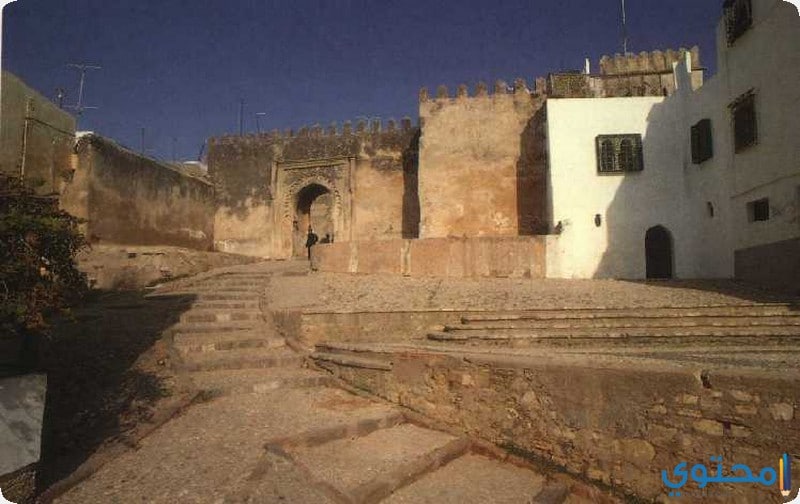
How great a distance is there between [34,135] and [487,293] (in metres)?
10.6

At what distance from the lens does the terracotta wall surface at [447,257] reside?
1033 centimetres

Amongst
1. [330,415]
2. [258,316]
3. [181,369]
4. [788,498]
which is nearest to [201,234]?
[258,316]

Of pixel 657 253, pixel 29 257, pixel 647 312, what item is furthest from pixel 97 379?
pixel 657 253

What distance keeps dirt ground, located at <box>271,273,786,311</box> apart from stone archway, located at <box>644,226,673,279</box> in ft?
12.9

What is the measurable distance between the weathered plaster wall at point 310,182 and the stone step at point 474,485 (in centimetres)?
1205

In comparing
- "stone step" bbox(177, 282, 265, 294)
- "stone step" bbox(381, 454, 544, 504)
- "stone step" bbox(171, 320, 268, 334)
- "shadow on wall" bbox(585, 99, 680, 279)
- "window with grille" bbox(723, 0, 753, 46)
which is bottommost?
"stone step" bbox(381, 454, 544, 504)

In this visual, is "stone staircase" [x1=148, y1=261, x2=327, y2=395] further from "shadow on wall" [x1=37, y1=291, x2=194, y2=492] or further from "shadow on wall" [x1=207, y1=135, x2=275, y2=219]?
"shadow on wall" [x1=207, y1=135, x2=275, y2=219]

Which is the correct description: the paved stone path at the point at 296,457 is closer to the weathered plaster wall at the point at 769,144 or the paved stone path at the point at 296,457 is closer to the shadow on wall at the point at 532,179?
the weathered plaster wall at the point at 769,144

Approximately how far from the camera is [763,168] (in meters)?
8.59

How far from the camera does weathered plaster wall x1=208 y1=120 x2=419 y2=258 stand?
16.3 meters

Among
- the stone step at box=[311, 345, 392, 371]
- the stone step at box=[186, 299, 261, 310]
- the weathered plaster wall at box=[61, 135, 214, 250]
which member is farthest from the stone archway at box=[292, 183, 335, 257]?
the stone step at box=[311, 345, 392, 371]

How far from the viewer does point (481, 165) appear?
47.3 feet

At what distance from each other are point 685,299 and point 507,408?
16.0ft

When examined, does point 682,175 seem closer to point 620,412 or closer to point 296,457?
point 620,412
